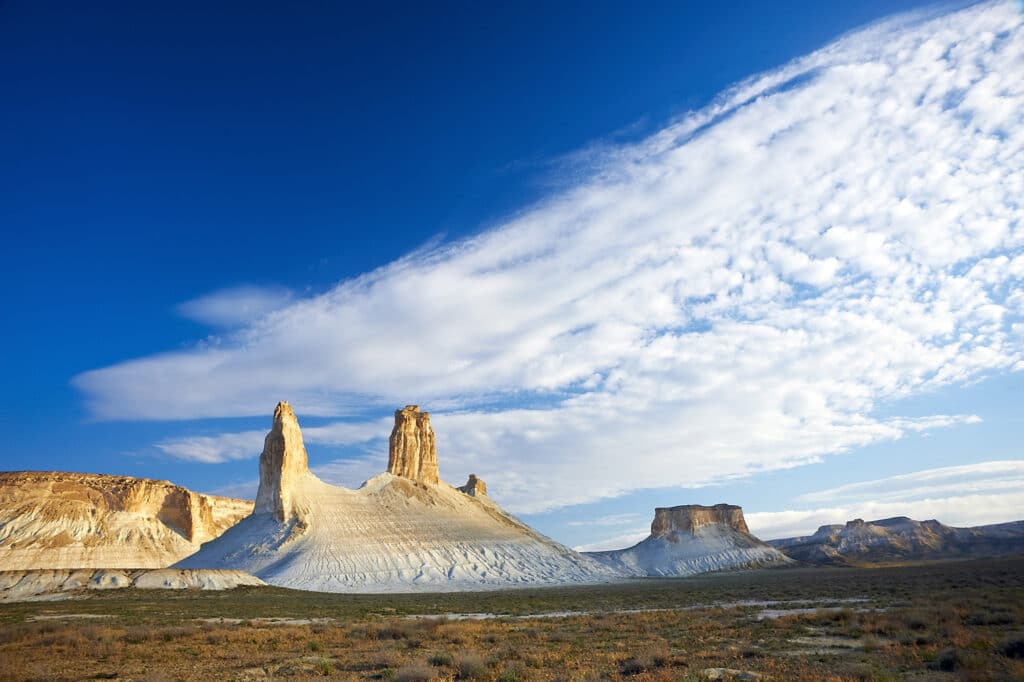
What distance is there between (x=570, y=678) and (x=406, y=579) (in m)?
66.9

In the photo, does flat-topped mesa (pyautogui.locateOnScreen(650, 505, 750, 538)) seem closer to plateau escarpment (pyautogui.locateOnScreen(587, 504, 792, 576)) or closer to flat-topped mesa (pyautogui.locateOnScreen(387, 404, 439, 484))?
plateau escarpment (pyautogui.locateOnScreen(587, 504, 792, 576))

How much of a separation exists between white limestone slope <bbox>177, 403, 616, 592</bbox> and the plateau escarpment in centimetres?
3356

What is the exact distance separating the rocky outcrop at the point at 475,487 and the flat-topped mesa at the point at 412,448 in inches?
757

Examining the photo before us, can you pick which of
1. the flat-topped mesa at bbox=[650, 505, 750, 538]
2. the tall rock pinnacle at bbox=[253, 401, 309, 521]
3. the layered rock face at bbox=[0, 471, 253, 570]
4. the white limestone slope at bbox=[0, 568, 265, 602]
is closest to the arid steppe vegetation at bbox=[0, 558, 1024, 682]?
the white limestone slope at bbox=[0, 568, 265, 602]

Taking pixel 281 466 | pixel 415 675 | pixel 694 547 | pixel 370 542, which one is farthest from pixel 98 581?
pixel 694 547

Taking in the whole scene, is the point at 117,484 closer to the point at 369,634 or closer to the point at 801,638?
the point at 369,634

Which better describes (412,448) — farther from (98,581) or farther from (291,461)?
(98,581)

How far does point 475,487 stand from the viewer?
13975 centimetres

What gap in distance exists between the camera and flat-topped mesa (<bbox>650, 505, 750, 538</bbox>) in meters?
150

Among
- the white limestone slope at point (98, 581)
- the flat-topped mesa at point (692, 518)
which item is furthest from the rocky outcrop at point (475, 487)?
the white limestone slope at point (98, 581)

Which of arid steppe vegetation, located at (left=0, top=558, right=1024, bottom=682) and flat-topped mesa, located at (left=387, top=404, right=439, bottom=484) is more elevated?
flat-topped mesa, located at (left=387, top=404, right=439, bottom=484)

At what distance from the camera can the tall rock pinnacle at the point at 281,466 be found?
90438 mm

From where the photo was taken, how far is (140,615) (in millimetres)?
34188

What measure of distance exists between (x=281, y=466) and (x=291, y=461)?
1975 mm
